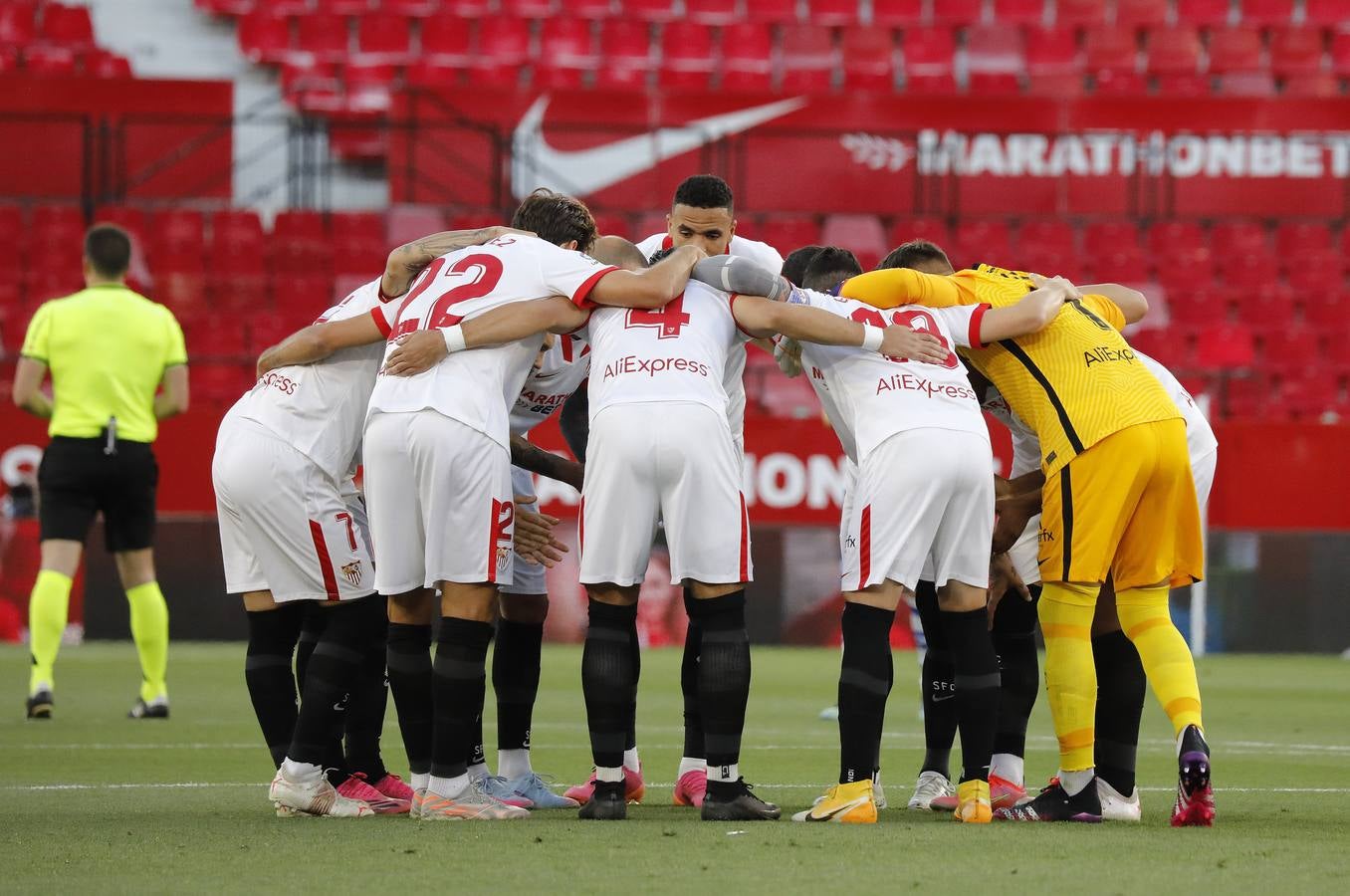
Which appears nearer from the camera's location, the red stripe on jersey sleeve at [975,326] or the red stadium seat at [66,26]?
the red stripe on jersey sleeve at [975,326]

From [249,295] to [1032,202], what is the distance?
802cm

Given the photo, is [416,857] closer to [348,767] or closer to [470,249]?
[348,767]

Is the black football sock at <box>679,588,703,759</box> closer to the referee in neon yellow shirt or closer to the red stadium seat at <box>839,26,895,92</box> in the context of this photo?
the referee in neon yellow shirt

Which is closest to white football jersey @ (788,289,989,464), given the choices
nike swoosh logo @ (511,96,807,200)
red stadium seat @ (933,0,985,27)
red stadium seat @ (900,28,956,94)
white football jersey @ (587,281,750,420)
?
white football jersey @ (587,281,750,420)

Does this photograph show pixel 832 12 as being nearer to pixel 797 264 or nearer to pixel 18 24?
pixel 18 24

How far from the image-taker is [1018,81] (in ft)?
67.9

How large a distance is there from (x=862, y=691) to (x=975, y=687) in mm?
372

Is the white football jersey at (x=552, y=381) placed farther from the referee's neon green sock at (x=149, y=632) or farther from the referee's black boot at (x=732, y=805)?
the referee's neon green sock at (x=149, y=632)

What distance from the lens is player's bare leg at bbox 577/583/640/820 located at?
537cm

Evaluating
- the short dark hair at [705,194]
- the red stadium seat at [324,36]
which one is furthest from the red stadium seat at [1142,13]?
the short dark hair at [705,194]

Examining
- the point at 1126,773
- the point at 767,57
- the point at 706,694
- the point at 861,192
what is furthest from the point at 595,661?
the point at 767,57

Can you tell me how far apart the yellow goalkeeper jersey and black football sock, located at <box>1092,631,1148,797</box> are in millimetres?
705

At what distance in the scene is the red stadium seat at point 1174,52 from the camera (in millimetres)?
20922

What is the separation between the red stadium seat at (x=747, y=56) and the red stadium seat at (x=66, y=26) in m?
7.24
